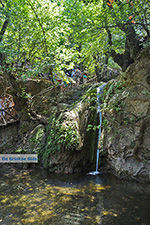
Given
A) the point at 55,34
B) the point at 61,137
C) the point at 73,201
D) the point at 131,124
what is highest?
the point at 55,34

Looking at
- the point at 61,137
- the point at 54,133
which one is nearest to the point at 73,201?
the point at 61,137

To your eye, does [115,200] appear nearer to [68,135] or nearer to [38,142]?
[68,135]

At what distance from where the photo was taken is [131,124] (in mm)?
6086

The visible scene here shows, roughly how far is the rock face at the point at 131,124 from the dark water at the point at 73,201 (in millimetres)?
596

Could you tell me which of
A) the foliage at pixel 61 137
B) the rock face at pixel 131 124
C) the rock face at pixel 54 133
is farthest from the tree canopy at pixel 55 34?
the foliage at pixel 61 137

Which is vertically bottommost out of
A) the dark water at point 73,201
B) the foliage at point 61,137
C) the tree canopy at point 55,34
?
the dark water at point 73,201

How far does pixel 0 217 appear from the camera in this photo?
11.6 ft

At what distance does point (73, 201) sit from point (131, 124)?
3141 mm

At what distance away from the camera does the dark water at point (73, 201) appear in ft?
11.3

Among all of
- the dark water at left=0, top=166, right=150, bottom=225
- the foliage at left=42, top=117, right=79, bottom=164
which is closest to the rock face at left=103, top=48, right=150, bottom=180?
the dark water at left=0, top=166, right=150, bottom=225

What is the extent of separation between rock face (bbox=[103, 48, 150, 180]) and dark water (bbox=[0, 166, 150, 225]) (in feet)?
1.96

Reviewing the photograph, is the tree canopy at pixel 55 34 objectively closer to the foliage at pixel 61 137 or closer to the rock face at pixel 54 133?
the rock face at pixel 54 133

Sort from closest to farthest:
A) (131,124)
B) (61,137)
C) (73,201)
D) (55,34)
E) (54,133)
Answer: (73,201)
(131,124)
(55,34)
(61,137)
(54,133)

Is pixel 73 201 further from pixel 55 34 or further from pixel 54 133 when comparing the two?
pixel 55 34
